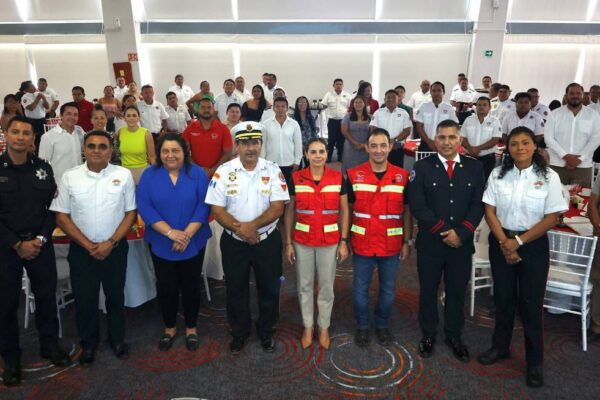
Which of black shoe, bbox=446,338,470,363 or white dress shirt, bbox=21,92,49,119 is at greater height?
white dress shirt, bbox=21,92,49,119

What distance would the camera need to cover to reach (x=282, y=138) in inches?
193

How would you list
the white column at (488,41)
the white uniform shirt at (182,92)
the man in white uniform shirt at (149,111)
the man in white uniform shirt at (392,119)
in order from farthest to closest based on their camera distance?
1. the white column at (488,41)
2. the white uniform shirt at (182,92)
3. the man in white uniform shirt at (149,111)
4. the man in white uniform shirt at (392,119)

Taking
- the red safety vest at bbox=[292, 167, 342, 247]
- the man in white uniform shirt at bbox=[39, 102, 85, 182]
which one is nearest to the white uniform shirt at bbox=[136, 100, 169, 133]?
the man in white uniform shirt at bbox=[39, 102, 85, 182]

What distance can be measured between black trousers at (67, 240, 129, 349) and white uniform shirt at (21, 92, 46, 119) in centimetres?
699

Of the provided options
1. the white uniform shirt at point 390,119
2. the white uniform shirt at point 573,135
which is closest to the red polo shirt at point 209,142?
the white uniform shirt at point 390,119

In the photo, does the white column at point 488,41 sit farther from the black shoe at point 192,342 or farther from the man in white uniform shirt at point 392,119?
the black shoe at point 192,342

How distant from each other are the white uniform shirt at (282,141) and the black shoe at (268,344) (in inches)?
94.6

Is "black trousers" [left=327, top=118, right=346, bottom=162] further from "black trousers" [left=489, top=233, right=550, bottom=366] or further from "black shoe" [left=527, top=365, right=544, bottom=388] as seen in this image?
"black shoe" [left=527, top=365, right=544, bottom=388]

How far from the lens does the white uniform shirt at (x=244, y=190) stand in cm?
270

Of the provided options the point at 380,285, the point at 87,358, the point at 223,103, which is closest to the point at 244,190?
the point at 380,285

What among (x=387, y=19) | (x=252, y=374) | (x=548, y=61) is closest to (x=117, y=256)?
(x=252, y=374)

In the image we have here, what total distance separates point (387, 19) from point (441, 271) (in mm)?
9453

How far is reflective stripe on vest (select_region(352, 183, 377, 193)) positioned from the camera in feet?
9.04

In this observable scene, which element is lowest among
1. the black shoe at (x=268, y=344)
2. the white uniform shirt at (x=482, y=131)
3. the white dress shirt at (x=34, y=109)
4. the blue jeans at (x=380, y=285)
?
the black shoe at (x=268, y=344)
